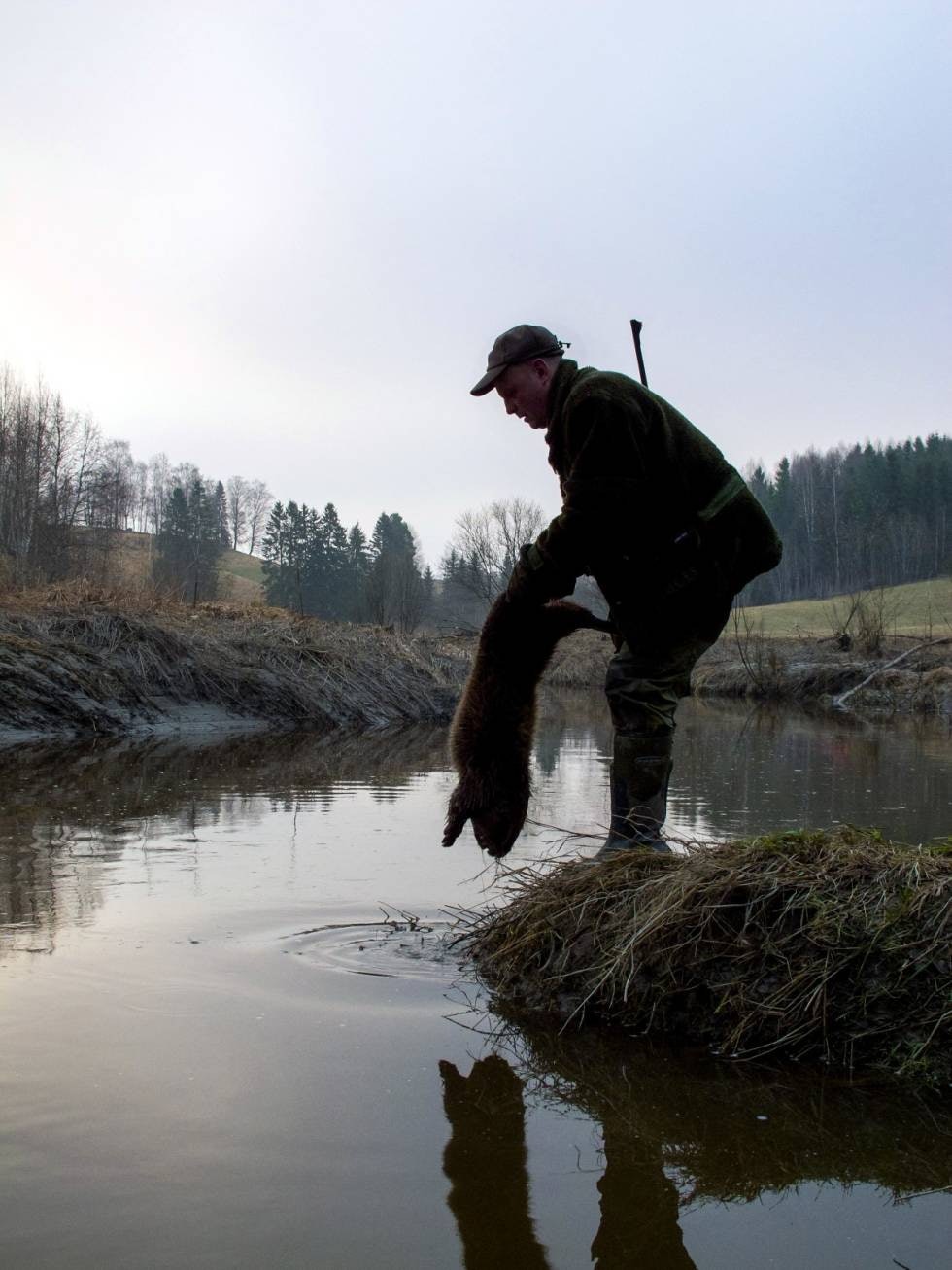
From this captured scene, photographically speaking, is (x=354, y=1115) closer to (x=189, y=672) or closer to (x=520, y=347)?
(x=520, y=347)

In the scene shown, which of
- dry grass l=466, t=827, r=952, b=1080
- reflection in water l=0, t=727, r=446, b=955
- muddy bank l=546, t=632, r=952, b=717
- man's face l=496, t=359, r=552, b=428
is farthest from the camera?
muddy bank l=546, t=632, r=952, b=717

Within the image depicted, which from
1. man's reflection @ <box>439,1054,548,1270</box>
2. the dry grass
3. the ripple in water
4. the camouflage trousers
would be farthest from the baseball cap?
man's reflection @ <box>439,1054,548,1270</box>

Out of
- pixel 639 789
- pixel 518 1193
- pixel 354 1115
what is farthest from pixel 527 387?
pixel 518 1193

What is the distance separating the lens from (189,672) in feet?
47.2

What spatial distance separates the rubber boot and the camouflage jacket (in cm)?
55

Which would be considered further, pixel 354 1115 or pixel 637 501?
pixel 637 501

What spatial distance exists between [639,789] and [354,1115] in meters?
1.83

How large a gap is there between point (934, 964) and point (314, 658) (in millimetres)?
14415

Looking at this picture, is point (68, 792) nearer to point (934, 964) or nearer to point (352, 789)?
point (352, 789)

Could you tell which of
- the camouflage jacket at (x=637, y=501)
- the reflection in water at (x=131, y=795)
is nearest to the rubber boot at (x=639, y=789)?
the camouflage jacket at (x=637, y=501)

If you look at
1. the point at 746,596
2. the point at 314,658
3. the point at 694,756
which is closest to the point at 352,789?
the point at 694,756

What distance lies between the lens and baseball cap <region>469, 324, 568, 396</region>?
3762 millimetres

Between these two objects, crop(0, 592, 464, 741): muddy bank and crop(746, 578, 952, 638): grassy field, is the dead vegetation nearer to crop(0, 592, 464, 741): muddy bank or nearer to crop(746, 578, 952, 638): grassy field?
crop(0, 592, 464, 741): muddy bank

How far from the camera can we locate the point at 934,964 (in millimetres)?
2748
